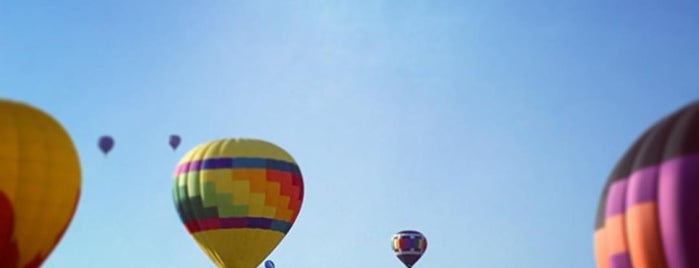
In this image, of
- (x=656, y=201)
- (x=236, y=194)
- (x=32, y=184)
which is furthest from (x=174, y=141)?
(x=656, y=201)

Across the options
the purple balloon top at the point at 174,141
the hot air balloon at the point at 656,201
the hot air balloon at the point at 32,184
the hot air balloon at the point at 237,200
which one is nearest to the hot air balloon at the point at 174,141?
the purple balloon top at the point at 174,141

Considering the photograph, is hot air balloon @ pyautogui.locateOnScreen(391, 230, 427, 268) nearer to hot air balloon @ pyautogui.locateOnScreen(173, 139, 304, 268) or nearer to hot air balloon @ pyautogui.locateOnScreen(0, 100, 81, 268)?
hot air balloon @ pyautogui.locateOnScreen(173, 139, 304, 268)

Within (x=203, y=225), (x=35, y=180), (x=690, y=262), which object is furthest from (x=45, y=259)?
(x=690, y=262)

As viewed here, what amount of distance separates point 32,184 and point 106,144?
13.6 metres

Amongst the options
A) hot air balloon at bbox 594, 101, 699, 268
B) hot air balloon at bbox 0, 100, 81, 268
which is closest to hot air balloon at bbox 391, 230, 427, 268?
hot air balloon at bbox 0, 100, 81, 268

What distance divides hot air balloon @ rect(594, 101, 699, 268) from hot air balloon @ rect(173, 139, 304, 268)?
61.5 ft

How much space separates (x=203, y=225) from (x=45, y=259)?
10381 millimetres

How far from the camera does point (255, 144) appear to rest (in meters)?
36.8

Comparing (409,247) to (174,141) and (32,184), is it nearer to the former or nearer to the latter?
(174,141)

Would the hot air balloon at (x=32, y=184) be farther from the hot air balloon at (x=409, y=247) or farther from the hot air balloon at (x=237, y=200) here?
the hot air balloon at (x=409, y=247)

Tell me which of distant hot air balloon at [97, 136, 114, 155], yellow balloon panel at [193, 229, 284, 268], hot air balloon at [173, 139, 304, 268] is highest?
distant hot air balloon at [97, 136, 114, 155]

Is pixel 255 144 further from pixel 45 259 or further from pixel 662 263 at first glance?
pixel 662 263

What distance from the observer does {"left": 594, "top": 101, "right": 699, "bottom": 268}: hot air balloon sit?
52.6ft

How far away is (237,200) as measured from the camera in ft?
116
